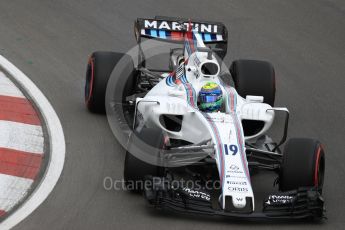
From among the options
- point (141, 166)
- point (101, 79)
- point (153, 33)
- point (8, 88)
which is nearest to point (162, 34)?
point (153, 33)

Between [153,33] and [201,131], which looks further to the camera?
[153,33]

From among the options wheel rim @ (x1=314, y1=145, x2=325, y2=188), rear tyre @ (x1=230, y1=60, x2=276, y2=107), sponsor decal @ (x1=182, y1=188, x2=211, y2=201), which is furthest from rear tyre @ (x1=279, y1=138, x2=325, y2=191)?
rear tyre @ (x1=230, y1=60, x2=276, y2=107)

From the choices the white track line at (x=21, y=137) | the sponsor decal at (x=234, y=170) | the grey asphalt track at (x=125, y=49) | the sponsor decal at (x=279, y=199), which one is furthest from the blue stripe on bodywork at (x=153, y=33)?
the sponsor decal at (x=279, y=199)

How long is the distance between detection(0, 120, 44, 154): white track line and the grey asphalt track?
41cm

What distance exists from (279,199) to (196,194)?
90 cm

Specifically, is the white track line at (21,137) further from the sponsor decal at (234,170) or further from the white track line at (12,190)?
the sponsor decal at (234,170)

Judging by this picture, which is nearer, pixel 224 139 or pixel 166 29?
pixel 224 139

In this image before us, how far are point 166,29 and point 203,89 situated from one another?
2.39m

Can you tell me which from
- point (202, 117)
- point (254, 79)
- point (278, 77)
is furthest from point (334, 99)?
point (202, 117)

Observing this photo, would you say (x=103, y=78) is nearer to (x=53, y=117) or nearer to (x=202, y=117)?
(x=53, y=117)

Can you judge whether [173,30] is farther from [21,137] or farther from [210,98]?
[21,137]

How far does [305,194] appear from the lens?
10023 mm

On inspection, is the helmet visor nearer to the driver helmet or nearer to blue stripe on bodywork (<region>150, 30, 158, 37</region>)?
the driver helmet

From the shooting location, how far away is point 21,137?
12.0m
